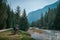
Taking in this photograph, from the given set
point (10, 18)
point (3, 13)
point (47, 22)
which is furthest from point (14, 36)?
point (47, 22)

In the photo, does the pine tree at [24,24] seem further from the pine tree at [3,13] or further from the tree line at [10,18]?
the pine tree at [3,13]

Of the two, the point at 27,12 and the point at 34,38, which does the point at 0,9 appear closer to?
the point at 27,12

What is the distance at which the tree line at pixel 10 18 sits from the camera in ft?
31.6

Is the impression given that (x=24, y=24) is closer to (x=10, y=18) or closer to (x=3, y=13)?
(x=10, y=18)

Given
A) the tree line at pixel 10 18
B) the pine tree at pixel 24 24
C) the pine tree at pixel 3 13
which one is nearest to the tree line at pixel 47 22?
the pine tree at pixel 24 24

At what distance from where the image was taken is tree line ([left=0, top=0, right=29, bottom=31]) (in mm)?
9642

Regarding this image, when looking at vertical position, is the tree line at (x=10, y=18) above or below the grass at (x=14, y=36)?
above

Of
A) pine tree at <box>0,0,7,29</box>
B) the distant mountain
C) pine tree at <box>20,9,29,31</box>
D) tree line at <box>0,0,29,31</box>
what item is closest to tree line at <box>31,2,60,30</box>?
the distant mountain

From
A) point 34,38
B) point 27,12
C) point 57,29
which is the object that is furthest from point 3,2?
point 57,29

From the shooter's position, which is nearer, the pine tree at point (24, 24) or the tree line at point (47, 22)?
the pine tree at point (24, 24)

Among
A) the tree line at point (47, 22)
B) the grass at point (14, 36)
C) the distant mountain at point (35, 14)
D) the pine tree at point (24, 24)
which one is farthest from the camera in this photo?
the tree line at point (47, 22)

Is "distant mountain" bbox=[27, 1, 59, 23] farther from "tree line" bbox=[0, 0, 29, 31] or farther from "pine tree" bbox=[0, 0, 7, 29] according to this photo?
"pine tree" bbox=[0, 0, 7, 29]

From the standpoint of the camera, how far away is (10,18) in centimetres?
1017

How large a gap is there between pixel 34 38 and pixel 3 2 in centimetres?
235
